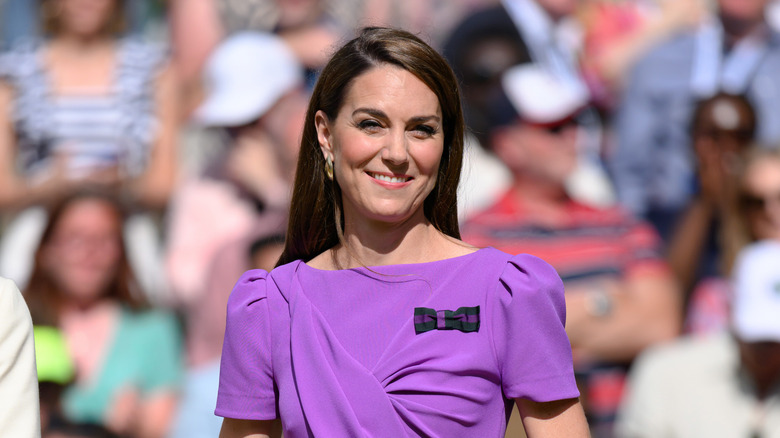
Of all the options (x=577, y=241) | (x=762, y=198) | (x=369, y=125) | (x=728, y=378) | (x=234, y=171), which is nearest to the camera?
(x=369, y=125)

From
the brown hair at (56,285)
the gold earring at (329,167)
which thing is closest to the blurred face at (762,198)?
the brown hair at (56,285)

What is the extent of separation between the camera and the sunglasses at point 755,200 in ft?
19.1

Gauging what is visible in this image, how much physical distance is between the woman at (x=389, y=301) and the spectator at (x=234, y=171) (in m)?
3.50

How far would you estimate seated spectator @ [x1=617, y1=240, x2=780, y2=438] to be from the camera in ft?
16.5

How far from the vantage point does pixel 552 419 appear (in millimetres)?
2553

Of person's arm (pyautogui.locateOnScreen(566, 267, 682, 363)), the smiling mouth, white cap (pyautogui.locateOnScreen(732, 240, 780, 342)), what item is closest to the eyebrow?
the smiling mouth

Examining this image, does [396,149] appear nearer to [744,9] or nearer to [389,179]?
[389,179]

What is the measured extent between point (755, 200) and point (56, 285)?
3393mm

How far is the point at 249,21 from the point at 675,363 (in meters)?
2.88

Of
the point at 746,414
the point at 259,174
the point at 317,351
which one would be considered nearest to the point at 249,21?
the point at 259,174

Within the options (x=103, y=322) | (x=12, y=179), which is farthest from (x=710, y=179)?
(x=12, y=179)

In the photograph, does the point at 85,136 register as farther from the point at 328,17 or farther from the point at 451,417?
the point at 451,417

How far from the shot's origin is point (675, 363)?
5.50 m

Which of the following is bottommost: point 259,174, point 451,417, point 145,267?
point 145,267
